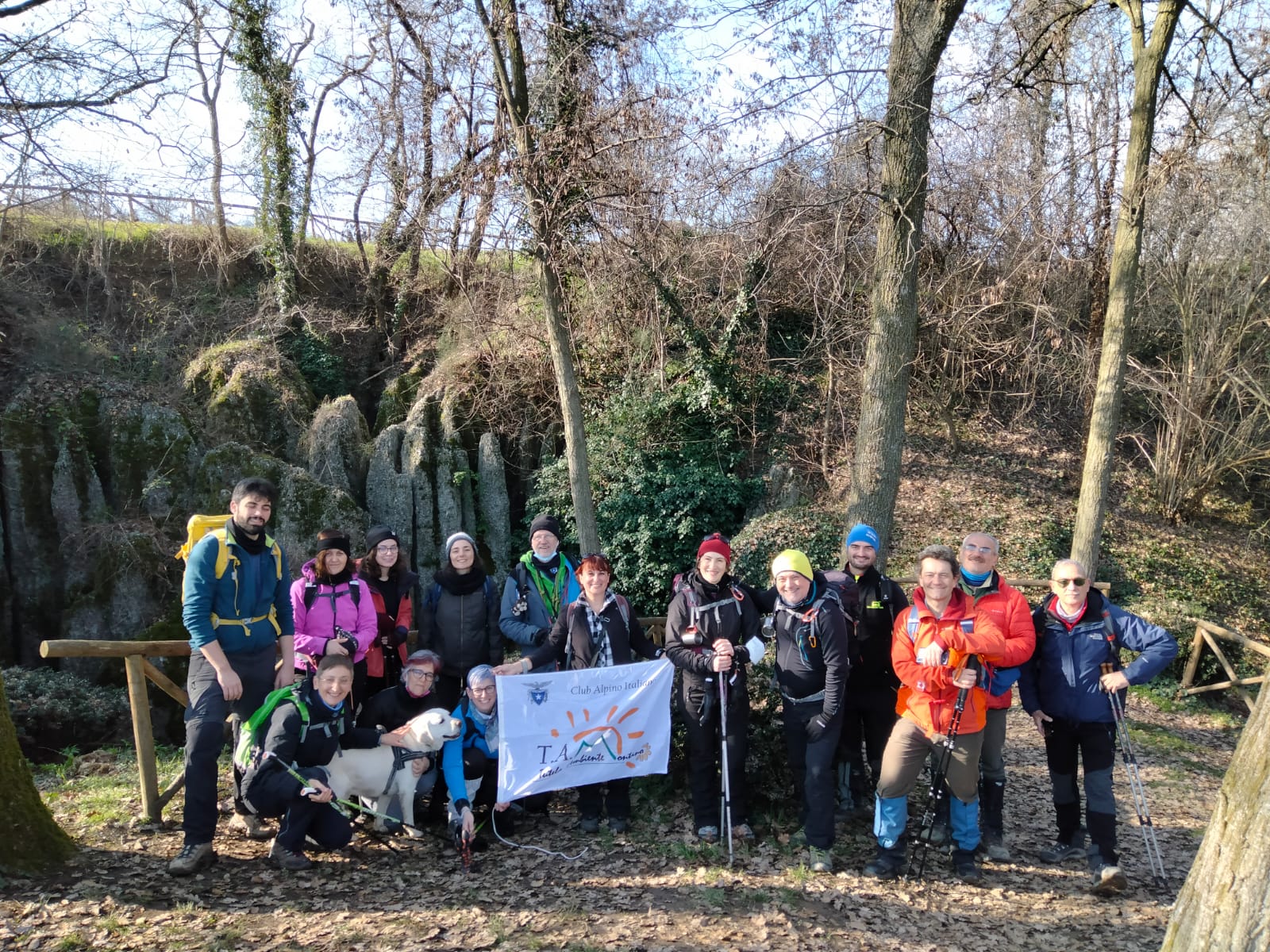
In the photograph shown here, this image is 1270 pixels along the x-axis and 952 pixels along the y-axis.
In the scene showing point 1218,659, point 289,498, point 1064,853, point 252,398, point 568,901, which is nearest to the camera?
point 568,901

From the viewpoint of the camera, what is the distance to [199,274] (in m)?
16.4

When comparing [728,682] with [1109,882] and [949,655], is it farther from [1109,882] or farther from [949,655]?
[1109,882]

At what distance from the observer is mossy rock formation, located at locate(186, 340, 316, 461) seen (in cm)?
1263

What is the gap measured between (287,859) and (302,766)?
55cm

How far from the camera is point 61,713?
904 centimetres

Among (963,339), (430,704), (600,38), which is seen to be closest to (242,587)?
(430,704)

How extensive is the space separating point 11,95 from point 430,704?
20.8ft

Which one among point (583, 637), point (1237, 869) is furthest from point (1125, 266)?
point (1237, 869)

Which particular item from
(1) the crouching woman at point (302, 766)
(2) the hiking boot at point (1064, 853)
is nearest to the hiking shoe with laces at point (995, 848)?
(2) the hiking boot at point (1064, 853)

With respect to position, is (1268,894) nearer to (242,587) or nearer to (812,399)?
(242,587)

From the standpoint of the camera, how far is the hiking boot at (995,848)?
16.6ft

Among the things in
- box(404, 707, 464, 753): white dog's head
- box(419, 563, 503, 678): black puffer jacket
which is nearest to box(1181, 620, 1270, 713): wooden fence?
box(419, 563, 503, 678): black puffer jacket

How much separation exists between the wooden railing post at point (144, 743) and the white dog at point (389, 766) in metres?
1.31

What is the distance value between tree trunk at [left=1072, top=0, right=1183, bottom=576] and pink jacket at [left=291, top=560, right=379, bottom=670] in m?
8.00
